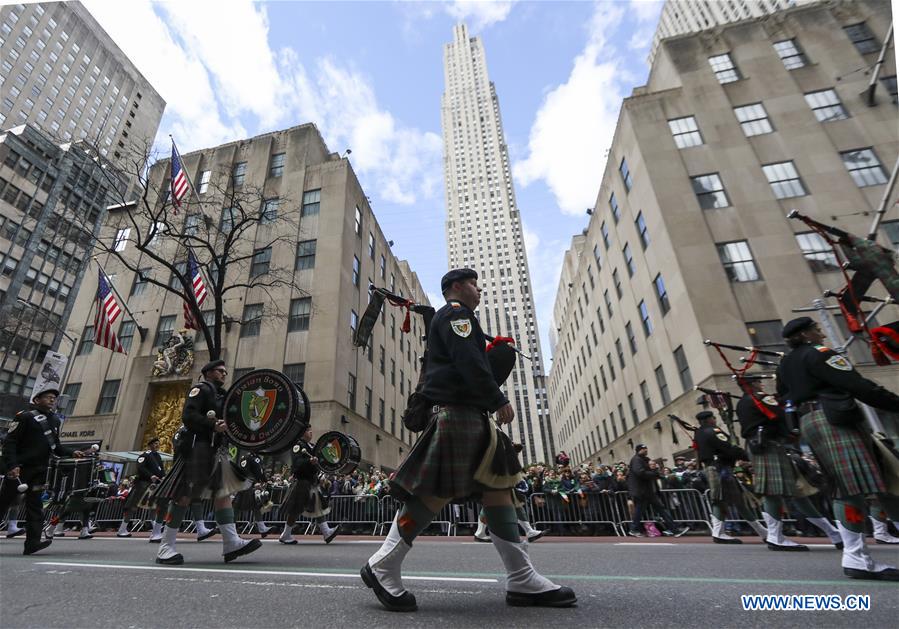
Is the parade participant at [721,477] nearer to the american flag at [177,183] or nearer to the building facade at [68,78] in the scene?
the american flag at [177,183]

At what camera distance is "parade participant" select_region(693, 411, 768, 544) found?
780cm

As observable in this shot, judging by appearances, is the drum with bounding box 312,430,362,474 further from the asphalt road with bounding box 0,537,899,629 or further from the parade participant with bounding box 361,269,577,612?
the parade participant with bounding box 361,269,577,612

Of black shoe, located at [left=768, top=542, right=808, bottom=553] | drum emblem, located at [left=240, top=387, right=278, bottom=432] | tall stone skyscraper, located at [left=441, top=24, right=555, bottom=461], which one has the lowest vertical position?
black shoe, located at [left=768, top=542, right=808, bottom=553]

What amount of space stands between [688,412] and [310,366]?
65.2 ft

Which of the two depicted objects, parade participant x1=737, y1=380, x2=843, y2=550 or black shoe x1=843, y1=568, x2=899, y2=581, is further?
parade participant x1=737, y1=380, x2=843, y2=550

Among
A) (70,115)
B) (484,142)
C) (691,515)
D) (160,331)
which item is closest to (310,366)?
(160,331)

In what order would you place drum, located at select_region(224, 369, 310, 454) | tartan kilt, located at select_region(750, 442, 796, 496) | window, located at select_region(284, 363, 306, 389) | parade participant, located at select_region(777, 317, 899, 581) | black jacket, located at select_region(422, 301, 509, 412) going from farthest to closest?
window, located at select_region(284, 363, 306, 389) → drum, located at select_region(224, 369, 310, 454) → tartan kilt, located at select_region(750, 442, 796, 496) → parade participant, located at select_region(777, 317, 899, 581) → black jacket, located at select_region(422, 301, 509, 412)

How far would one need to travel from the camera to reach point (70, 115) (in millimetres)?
74750

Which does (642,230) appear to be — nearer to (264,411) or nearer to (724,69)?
(724,69)

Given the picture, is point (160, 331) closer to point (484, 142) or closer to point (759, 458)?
point (759, 458)

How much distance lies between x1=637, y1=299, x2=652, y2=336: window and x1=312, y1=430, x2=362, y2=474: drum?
825 inches

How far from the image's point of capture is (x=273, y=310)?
1032 inches

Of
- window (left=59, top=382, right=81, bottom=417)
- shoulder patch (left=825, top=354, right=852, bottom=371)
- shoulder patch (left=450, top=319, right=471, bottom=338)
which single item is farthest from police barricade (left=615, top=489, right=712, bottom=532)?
window (left=59, top=382, right=81, bottom=417)

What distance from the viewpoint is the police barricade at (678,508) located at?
34.7 feet
